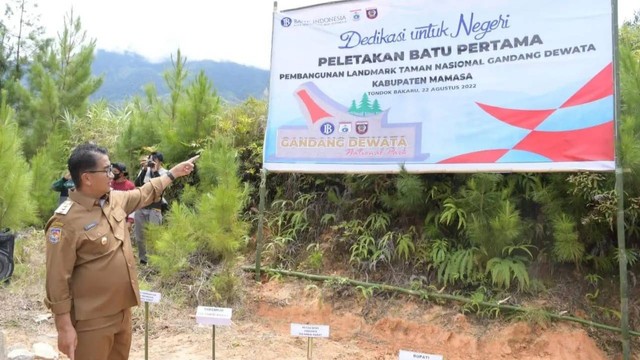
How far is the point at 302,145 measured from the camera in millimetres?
5395

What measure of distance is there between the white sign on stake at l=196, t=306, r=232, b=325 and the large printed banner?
2.24 m

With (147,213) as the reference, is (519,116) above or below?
above

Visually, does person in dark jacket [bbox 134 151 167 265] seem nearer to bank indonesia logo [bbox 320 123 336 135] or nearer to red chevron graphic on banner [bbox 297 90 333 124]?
red chevron graphic on banner [bbox 297 90 333 124]

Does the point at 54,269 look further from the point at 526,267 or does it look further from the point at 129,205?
the point at 526,267

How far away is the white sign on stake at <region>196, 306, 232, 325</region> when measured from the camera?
3.27 m

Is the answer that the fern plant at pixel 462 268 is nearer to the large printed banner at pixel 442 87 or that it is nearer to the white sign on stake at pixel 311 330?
the large printed banner at pixel 442 87

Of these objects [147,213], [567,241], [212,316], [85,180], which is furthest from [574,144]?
[147,213]

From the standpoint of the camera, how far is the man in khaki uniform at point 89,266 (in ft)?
7.40

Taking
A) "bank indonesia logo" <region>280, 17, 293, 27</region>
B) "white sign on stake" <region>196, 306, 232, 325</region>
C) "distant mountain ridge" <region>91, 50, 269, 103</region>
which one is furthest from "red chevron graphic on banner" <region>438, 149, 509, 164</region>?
"distant mountain ridge" <region>91, 50, 269, 103</region>

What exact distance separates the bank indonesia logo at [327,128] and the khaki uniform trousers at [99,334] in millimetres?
3098

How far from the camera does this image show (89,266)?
2361 millimetres

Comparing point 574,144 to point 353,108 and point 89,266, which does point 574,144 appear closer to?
point 353,108

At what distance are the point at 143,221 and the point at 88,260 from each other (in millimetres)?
3890

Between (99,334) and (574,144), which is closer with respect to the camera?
(99,334)
